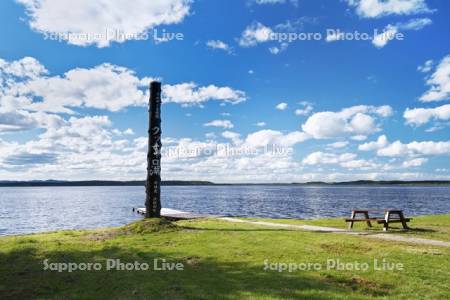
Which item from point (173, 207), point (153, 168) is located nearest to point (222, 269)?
point (153, 168)

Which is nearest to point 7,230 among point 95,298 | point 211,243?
point 211,243

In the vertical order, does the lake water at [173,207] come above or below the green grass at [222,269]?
below

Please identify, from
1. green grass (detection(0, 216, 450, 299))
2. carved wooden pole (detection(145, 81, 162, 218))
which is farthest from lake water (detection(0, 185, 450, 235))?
green grass (detection(0, 216, 450, 299))

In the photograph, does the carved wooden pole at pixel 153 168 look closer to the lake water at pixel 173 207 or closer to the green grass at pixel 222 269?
the green grass at pixel 222 269

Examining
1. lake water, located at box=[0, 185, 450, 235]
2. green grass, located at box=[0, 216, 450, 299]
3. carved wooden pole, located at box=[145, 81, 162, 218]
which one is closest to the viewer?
green grass, located at box=[0, 216, 450, 299]

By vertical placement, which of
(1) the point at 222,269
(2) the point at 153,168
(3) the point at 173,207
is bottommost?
(3) the point at 173,207

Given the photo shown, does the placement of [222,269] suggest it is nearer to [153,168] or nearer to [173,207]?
[153,168]

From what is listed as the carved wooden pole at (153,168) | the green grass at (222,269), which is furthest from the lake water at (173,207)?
the green grass at (222,269)

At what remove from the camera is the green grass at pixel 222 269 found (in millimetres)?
9688

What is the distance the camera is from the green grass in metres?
9.69

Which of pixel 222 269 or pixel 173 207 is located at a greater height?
pixel 222 269

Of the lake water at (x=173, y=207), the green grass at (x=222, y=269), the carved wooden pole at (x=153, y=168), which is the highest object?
the carved wooden pole at (x=153, y=168)

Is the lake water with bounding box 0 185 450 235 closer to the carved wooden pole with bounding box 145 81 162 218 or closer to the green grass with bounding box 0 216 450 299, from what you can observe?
the carved wooden pole with bounding box 145 81 162 218

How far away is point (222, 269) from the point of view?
38.8 feet
